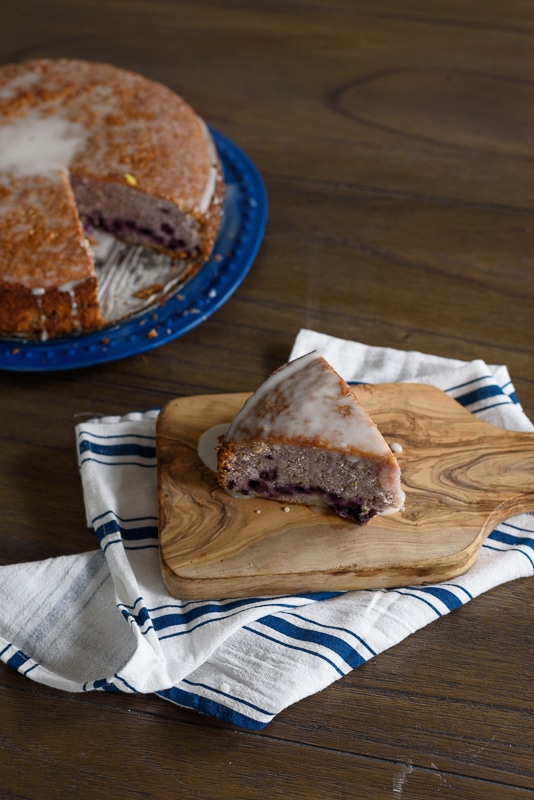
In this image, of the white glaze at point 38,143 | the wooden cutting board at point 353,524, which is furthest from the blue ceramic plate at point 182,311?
the white glaze at point 38,143

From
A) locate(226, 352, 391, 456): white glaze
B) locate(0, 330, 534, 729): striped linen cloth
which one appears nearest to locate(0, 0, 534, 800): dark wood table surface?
locate(0, 330, 534, 729): striped linen cloth

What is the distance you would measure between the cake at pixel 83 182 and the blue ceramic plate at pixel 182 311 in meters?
0.05

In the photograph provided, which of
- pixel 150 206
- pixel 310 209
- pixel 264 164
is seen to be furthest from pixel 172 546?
pixel 264 164

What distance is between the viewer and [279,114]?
3164mm

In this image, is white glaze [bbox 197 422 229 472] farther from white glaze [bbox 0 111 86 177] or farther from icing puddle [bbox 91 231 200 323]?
white glaze [bbox 0 111 86 177]

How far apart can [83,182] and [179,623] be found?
142 cm

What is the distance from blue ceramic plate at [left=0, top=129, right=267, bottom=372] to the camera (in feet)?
7.59

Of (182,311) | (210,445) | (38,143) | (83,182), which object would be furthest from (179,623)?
(38,143)

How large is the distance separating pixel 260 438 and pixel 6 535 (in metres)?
0.69

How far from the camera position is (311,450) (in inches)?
72.5

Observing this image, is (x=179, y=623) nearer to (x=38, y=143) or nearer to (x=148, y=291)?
(x=148, y=291)

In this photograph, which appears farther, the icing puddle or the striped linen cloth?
the icing puddle

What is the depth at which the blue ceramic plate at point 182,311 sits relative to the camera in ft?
7.59

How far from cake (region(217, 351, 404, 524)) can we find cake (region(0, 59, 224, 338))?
2.35 feet
